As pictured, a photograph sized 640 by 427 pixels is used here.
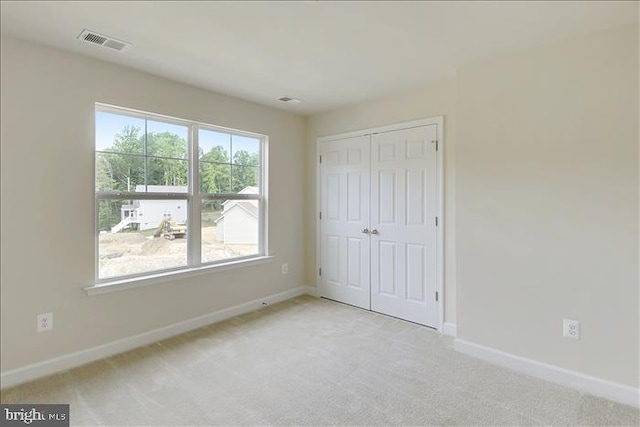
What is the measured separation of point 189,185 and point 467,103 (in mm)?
2684

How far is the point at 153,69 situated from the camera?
113 inches

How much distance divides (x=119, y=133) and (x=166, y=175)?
1.71ft

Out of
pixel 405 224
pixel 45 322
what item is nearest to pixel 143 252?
pixel 45 322

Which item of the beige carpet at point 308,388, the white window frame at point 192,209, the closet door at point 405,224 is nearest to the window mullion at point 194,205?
the white window frame at point 192,209

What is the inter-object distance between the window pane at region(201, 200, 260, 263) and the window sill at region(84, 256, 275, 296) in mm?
128

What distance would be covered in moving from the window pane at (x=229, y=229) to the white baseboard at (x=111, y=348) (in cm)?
59

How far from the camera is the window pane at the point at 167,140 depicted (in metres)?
3.10

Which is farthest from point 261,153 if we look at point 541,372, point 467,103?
point 541,372

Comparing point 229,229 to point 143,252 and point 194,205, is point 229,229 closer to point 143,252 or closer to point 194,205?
point 194,205

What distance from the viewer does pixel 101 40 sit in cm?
236

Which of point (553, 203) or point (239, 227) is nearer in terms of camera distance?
point (553, 203)

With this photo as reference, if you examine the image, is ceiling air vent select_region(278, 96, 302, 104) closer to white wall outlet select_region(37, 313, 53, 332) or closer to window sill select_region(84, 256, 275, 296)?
window sill select_region(84, 256, 275, 296)

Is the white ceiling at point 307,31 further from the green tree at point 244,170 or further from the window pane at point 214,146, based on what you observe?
the green tree at point 244,170

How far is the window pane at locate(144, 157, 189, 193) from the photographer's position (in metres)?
3.11
